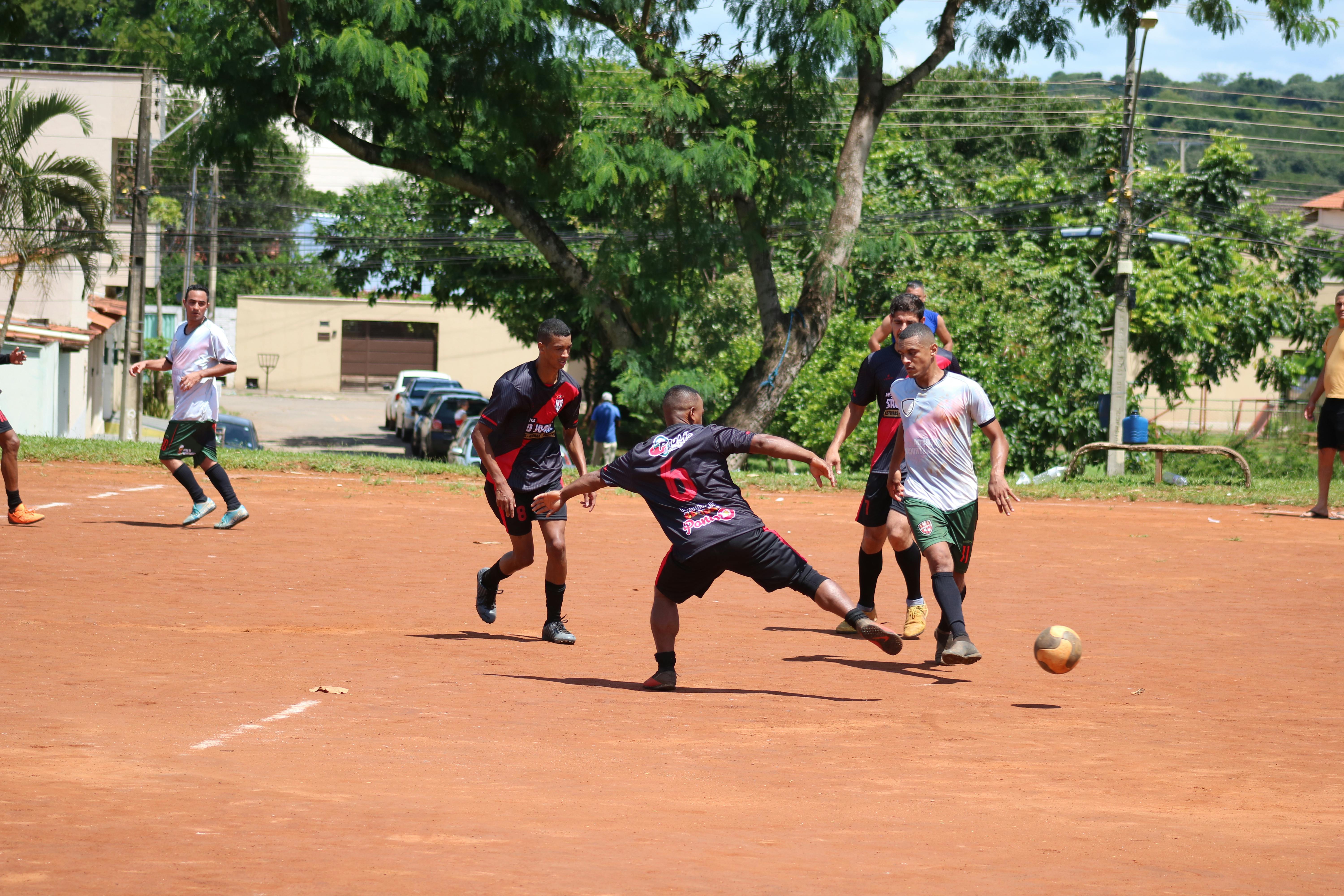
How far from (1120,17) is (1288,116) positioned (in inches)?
3744

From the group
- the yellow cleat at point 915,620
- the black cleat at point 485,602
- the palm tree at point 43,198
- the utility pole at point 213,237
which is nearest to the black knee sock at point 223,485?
the black cleat at point 485,602

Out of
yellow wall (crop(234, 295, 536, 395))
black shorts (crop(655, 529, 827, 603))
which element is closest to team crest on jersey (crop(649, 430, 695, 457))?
black shorts (crop(655, 529, 827, 603))

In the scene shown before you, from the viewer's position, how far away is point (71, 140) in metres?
47.5

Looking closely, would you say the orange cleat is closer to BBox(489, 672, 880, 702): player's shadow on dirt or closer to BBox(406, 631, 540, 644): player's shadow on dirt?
BBox(406, 631, 540, 644): player's shadow on dirt

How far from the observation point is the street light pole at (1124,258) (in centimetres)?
2712

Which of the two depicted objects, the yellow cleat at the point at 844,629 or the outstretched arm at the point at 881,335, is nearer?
the yellow cleat at the point at 844,629

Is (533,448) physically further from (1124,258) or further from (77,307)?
(77,307)

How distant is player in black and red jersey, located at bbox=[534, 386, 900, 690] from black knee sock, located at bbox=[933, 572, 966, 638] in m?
0.55

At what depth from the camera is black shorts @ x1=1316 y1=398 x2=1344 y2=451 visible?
14.9 meters

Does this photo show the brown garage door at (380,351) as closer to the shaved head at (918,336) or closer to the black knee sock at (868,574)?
the black knee sock at (868,574)

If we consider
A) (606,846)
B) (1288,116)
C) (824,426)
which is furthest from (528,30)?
(1288,116)

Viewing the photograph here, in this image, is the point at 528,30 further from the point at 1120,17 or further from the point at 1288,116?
the point at 1288,116

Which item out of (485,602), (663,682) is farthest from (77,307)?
(663,682)

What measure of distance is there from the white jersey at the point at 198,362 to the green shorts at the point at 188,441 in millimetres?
50
